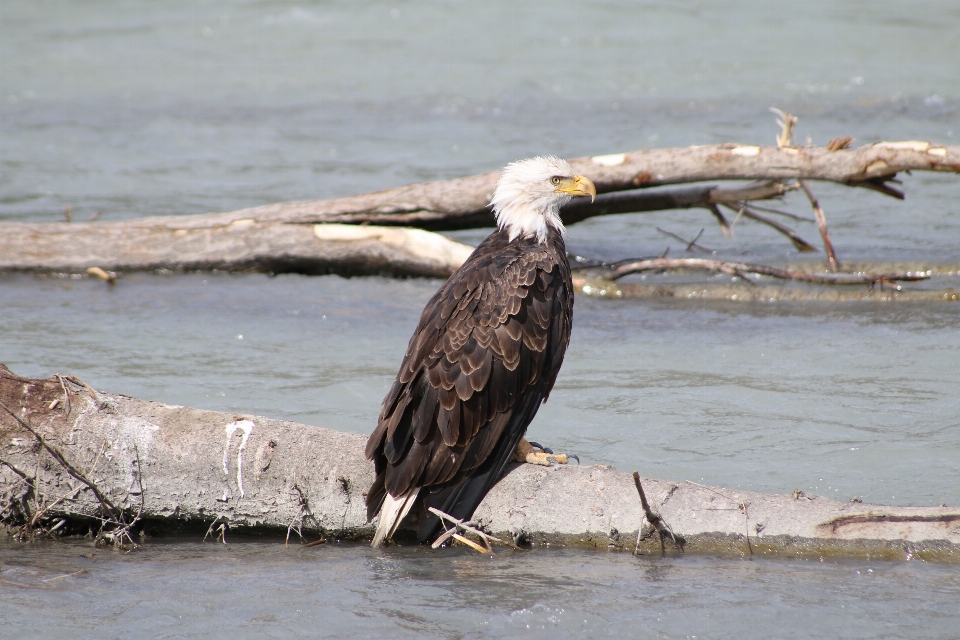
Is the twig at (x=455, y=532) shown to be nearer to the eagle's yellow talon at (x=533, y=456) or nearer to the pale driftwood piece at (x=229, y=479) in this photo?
the pale driftwood piece at (x=229, y=479)

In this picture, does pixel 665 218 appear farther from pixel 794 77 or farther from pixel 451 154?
pixel 794 77

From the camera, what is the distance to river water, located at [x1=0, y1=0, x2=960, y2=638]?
3.23m

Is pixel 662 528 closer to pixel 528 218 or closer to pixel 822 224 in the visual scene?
pixel 528 218

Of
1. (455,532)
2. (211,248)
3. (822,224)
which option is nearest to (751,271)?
(822,224)

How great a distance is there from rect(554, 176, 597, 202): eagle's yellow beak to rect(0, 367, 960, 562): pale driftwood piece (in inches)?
54.1

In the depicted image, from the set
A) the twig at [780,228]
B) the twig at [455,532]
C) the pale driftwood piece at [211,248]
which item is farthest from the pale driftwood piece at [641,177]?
the twig at [455,532]

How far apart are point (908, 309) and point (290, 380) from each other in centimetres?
417

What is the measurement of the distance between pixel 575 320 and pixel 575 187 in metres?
2.45

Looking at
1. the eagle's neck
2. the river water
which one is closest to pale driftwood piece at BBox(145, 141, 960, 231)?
the river water

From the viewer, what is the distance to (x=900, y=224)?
9.51m

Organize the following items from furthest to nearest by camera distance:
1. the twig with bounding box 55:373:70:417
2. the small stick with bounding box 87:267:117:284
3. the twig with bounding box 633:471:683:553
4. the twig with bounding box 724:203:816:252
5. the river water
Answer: the small stick with bounding box 87:267:117:284 < the twig with bounding box 724:203:816:252 < the twig with bounding box 55:373:70:417 < the twig with bounding box 633:471:683:553 < the river water

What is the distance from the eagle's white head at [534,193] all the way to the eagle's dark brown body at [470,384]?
1.34ft

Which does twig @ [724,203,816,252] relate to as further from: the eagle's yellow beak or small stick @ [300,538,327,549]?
small stick @ [300,538,327,549]

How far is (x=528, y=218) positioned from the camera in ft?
15.1
